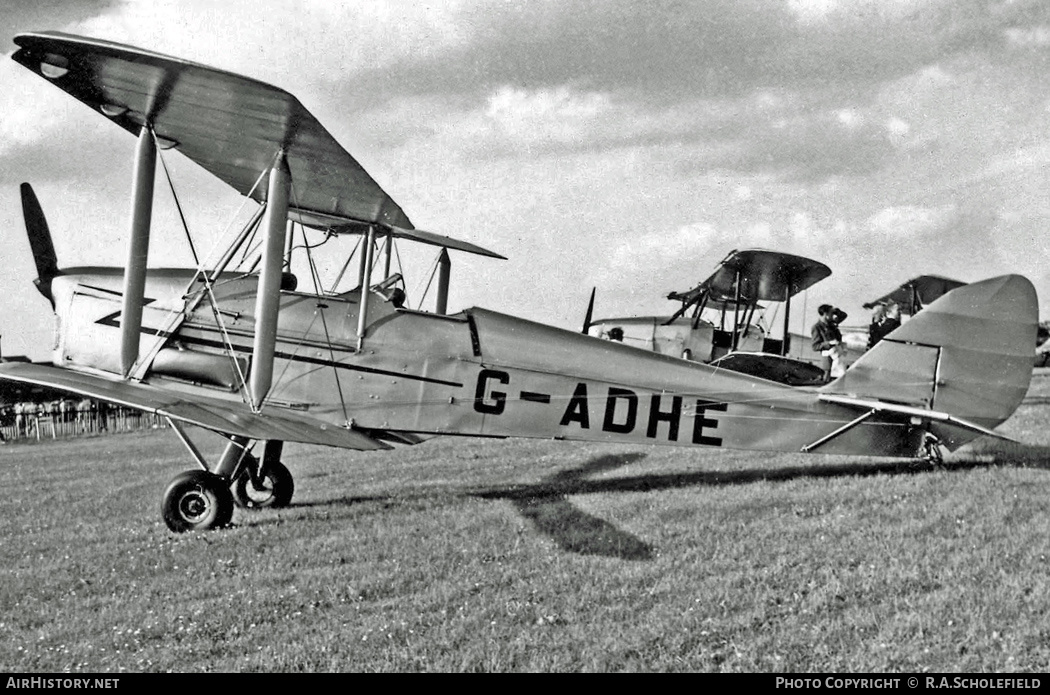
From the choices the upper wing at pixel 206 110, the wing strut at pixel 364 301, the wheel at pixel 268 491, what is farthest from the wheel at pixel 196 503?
the upper wing at pixel 206 110

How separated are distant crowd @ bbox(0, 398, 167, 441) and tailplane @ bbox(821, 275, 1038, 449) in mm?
23904

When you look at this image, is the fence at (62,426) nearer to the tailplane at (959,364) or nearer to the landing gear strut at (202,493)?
the landing gear strut at (202,493)

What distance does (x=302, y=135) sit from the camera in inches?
227

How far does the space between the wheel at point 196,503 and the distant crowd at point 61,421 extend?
21313 millimetres

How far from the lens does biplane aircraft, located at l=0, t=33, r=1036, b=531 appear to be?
6.36m

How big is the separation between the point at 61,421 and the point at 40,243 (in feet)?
69.9

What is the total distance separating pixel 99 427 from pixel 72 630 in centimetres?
2546

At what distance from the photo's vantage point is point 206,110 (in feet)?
18.2

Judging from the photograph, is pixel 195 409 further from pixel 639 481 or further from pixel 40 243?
pixel 639 481

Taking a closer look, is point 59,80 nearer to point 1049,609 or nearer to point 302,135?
Answer: point 302,135

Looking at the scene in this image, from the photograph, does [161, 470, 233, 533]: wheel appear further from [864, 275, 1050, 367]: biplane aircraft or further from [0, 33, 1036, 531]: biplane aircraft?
[864, 275, 1050, 367]: biplane aircraft

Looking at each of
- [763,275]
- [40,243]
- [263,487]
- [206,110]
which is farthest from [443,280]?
[763,275]

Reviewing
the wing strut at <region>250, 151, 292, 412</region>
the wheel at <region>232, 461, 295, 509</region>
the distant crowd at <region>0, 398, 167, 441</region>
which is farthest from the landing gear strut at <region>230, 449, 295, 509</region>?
the distant crowd at <region>0, 398, 167, 441</region>
